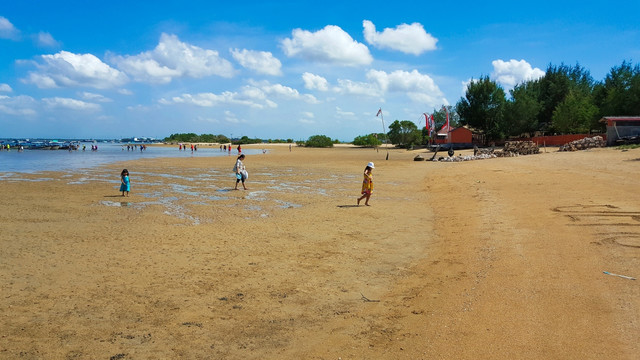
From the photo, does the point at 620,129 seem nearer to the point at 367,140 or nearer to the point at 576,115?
the point at 576,115

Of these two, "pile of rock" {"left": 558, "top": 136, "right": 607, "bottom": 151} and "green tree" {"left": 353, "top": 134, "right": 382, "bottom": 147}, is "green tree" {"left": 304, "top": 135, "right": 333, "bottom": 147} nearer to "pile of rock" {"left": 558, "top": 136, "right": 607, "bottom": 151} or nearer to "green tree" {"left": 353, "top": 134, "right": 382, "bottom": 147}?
"green tree" {"left": 353, "top": 134, "right": 382, "bottom": 147}

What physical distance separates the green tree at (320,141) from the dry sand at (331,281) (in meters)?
85.0

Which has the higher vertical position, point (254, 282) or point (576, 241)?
point (576, 241)

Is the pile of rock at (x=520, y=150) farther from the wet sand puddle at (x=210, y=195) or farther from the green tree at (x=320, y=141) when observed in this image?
the green tree at (x=320, y=141)

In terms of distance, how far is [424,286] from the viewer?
6340 mm

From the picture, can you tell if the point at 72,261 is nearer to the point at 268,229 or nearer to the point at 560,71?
the point at 268,229

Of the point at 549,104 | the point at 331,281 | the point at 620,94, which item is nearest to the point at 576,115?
the point at 620,94

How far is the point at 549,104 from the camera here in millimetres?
59094

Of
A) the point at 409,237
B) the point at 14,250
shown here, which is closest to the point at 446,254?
the point at 409,237

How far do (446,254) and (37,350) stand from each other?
22.0 ft

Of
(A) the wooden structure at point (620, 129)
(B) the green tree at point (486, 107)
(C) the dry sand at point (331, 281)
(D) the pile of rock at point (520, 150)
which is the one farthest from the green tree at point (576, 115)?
(C) the dry sand at point (331, 281)

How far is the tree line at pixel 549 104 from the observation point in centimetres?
4612

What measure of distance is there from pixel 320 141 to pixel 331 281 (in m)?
92.1

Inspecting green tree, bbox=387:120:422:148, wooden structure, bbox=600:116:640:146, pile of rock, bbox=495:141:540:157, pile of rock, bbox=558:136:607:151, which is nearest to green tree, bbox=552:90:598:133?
wooden structure, bbox=600:116:640:146
